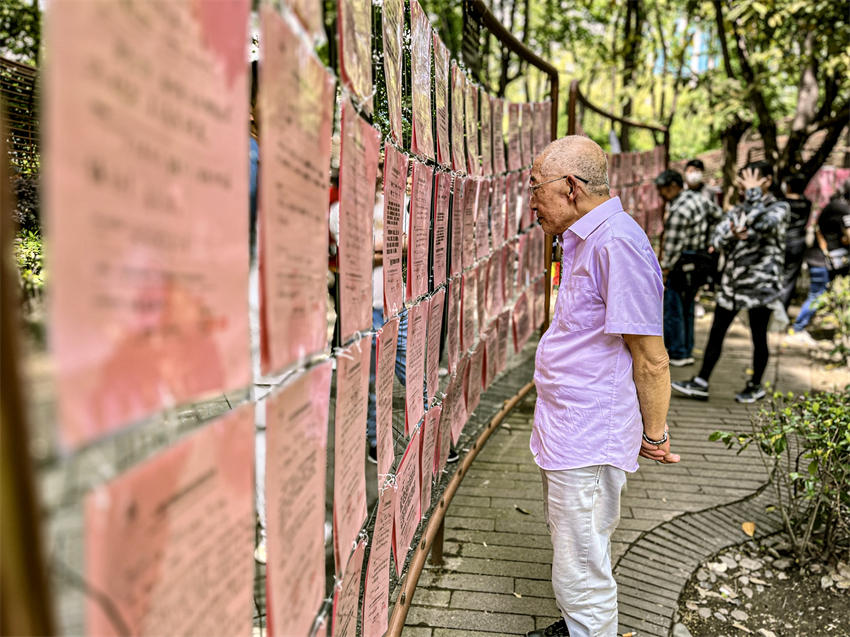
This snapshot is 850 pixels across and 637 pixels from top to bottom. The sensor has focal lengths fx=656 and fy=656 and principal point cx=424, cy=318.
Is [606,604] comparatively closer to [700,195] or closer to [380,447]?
[380,447]

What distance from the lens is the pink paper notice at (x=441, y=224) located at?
2.09 metres

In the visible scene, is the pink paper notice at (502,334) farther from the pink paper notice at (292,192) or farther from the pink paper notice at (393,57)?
the pink paper notice at (292,192)

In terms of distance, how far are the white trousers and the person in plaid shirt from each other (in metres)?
4.04

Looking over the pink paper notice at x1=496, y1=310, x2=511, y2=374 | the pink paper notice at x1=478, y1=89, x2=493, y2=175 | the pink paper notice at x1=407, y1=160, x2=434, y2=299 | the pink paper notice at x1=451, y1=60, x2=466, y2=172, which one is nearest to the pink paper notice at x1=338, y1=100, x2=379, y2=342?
the pink paper notice at x1=407, y1=160, x2=434, y2=299

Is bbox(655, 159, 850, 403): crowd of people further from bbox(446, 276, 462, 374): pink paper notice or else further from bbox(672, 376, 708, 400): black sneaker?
bbox(446, 276, 462, 374): pink paper notice

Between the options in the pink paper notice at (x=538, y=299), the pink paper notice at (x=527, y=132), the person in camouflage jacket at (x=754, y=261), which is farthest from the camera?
the person in camouflage jacket at (x=754, y=261)

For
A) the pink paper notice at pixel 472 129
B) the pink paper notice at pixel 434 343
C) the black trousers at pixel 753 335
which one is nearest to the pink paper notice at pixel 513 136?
the pink paper notice at pixel 472 129

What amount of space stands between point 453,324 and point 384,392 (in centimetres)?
93

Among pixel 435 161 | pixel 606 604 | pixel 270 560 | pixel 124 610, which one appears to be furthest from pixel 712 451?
pixel 124 610

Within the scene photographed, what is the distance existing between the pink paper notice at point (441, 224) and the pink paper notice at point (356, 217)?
0.70 metres

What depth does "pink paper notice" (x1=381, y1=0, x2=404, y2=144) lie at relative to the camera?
4.89 ft

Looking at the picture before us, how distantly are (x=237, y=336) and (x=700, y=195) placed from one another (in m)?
5.98

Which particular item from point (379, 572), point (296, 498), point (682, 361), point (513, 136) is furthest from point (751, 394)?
point (296, 498)

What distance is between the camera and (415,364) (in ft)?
6.34
